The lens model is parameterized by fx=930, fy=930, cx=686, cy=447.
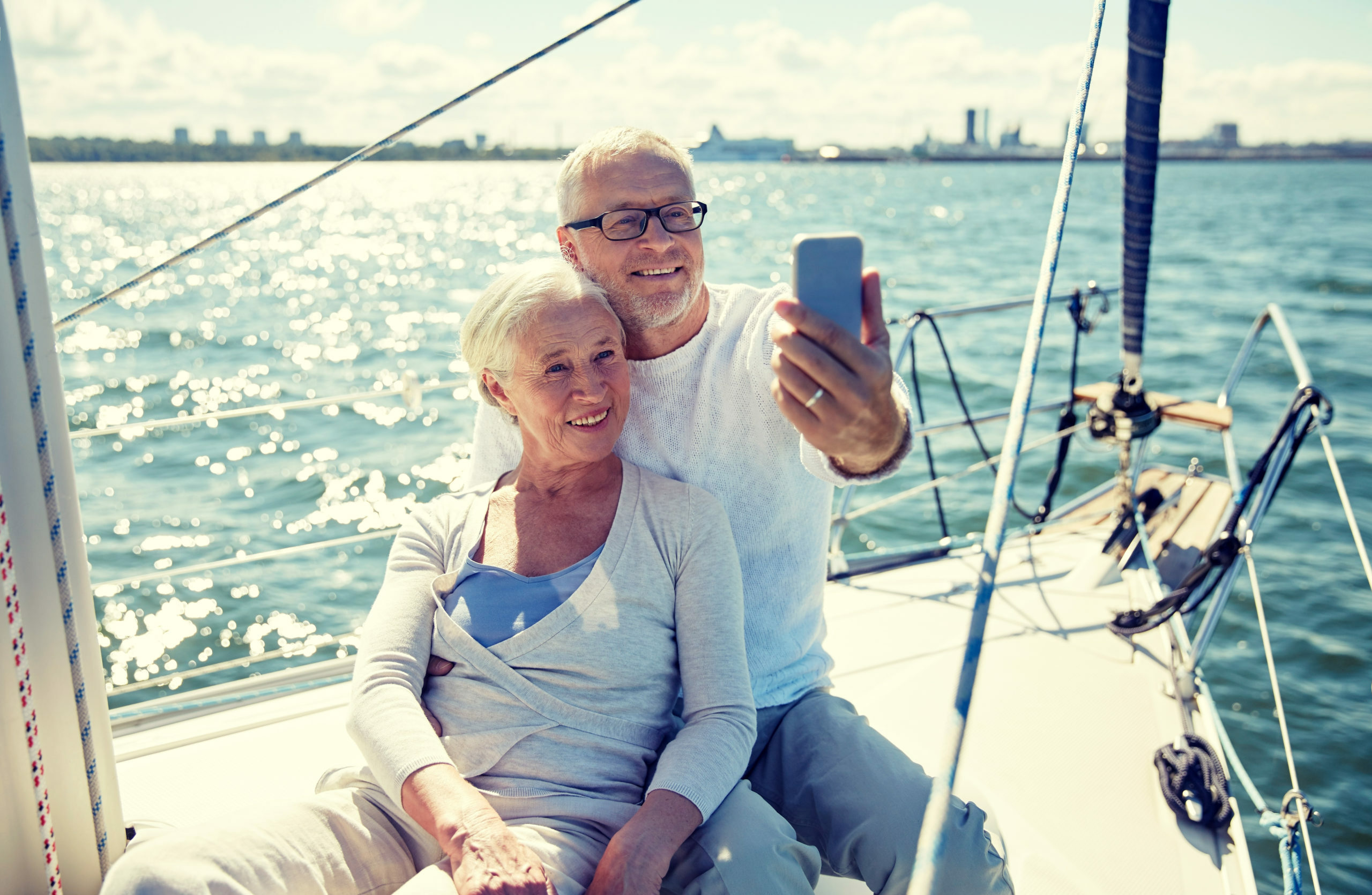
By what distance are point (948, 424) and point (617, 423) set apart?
1510mm

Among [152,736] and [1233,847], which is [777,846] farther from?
[152,736]

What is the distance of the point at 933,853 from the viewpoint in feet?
2.29

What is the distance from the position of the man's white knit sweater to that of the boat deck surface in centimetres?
26

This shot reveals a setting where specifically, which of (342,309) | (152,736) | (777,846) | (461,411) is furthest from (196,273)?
(777,846)

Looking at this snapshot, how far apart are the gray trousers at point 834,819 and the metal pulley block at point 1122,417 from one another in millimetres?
1434

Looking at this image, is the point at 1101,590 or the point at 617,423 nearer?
the point at 617,423

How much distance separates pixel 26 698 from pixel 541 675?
0.55m

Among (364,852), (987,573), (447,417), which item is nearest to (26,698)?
(364,852)

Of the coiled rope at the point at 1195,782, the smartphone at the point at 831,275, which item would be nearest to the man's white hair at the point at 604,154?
the smartphone at the point at 831,275

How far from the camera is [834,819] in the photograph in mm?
1168

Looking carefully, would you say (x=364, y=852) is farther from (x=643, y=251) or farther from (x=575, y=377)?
(x=643, y=251)

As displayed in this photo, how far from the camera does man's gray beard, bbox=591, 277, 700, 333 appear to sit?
1.33 meters

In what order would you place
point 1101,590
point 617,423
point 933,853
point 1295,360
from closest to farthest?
point 933,853 → point 617,423 → point 1295,360 → point 1101,590

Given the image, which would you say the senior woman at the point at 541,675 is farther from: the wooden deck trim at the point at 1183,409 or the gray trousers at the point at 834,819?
the wooden deck trim at the point at 1183,409
